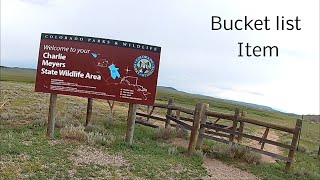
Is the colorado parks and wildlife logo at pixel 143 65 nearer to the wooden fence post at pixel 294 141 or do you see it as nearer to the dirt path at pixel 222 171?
the dirt path at pixel 222 171

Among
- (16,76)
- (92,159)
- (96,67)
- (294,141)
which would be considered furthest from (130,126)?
(16,76)

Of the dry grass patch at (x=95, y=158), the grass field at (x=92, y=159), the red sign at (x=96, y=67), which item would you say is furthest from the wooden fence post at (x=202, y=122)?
the dry grass patch at (x=95, y=158)

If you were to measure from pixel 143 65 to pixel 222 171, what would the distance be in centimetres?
372

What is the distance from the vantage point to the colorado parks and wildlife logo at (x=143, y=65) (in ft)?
37.1

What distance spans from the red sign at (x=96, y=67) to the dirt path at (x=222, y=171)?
252 centimetres

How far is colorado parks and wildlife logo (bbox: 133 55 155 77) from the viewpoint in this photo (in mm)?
11312

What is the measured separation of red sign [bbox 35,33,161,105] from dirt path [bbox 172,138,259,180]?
2.52 meters

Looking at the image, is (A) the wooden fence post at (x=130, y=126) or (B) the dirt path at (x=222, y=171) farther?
(A) the wooden fence post at (x=130, y=126)

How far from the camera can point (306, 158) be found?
50.4 feet

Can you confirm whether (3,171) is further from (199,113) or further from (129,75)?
(199,113)

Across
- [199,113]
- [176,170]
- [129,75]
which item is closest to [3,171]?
[176,170]

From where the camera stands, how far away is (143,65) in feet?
37.2

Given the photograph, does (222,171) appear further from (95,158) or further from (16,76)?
(16,76)

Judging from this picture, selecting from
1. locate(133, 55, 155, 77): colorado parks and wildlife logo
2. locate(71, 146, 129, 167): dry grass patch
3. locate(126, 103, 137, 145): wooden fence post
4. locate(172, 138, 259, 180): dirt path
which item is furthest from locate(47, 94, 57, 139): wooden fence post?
locate(172, 138, 259, 180): dirt path
